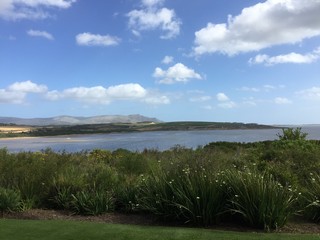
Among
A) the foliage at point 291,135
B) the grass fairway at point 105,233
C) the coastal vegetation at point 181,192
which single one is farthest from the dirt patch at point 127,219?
the foliage at point 291,135

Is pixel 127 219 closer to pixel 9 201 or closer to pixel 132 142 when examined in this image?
pixel 9 201

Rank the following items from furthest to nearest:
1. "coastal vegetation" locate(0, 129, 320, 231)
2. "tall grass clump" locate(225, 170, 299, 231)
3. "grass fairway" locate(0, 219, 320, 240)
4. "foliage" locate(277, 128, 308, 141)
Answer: "foliage" locate(277, 128, 308, 141)
"coastal vegetation" locate(0, 129, 320, 231)
"tall grass clump" locate(225, 170, 299, 231)
"grass fairway" locate(0, 219, 320, 240)

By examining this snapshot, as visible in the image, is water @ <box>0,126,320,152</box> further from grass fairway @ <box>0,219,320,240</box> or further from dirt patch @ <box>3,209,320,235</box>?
grass fairway @ <box>0,219,320,240</box>

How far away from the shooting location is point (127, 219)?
8953mm

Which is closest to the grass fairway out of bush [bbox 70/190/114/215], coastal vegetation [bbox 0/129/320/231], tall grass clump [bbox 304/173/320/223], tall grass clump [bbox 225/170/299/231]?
tall grass clump [bbox 225/170/299/231]

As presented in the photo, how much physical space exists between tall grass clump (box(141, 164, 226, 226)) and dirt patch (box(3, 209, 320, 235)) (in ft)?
0.71

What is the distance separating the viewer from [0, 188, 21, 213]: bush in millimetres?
9547

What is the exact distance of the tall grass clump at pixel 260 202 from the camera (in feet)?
25.7

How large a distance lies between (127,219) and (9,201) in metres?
2.69

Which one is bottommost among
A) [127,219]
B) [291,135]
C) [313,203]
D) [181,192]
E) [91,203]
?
[127,219]

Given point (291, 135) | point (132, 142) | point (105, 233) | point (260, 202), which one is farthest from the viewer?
point (132, 142)

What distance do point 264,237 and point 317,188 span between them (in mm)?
2289

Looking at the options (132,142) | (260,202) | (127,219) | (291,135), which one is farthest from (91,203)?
(132,142)

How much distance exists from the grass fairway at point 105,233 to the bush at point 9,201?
52.8 inches
